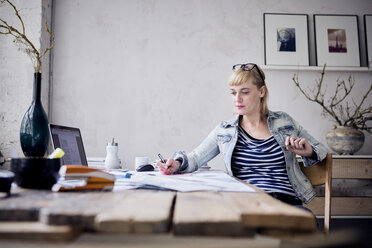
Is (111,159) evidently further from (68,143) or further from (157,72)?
(157,72)

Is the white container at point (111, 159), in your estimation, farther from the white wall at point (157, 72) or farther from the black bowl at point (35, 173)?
the white wall at point (157, 72)

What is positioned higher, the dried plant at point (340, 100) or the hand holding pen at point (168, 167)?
the dried plant at point (340, 100)

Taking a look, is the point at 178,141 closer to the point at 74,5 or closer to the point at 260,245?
the point at 74,5

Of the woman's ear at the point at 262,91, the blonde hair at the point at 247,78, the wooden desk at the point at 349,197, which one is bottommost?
the wooden desk at the point at 349,197

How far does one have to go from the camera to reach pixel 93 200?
62 cm

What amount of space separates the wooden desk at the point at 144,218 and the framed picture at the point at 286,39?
2.76 meters

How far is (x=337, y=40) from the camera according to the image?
311 cm

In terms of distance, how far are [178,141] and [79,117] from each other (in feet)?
3.45

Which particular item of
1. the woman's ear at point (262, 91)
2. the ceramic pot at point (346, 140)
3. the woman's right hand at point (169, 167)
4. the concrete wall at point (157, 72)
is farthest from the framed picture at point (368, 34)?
the woman's right hand at point (169, 167)

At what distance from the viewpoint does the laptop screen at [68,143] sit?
139cm

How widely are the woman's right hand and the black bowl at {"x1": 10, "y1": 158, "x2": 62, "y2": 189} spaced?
25.1 inches

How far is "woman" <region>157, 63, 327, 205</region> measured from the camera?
1.47 meters

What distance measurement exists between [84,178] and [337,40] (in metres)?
3.18

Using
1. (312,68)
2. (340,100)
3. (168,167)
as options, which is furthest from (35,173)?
Result: (340,100)
